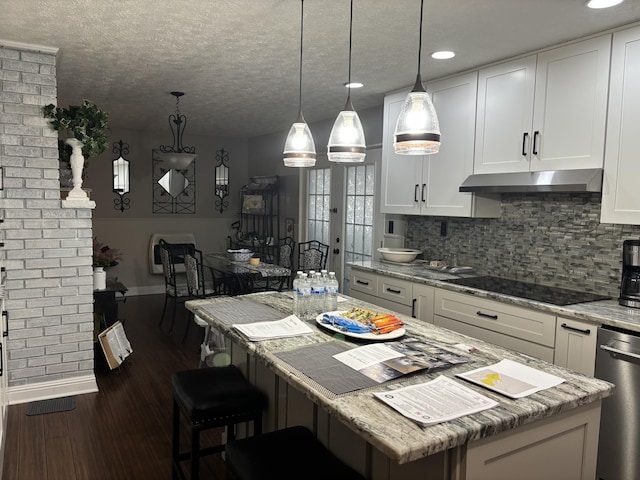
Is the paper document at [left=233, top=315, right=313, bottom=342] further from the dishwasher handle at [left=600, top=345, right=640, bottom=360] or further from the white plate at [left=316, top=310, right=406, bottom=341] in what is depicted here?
the dishwasher handle at [left=600, top=345, right=640, bottom=360]

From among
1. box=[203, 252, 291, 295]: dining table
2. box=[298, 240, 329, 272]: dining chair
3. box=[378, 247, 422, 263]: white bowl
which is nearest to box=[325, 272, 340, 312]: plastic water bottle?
box=[378, 247, 422, 263]: white bowl

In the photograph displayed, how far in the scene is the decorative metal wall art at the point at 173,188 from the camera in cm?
739

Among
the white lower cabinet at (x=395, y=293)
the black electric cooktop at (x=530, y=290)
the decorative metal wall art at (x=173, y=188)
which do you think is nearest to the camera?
the black electric cooktop at (x=530, y=290)

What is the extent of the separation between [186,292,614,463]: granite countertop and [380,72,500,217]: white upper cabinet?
198 cm

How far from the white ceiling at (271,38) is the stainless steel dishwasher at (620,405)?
1.69 meters

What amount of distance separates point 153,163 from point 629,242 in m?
6.46

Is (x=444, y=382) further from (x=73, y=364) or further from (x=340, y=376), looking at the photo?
(x=73, y=364)

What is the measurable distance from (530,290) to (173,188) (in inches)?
231

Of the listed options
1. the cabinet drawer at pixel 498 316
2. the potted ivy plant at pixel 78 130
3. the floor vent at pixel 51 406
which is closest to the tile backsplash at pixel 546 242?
the cabinet drawer at pixel 498 316

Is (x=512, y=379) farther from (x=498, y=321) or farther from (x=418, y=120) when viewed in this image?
(x=498, y=321)

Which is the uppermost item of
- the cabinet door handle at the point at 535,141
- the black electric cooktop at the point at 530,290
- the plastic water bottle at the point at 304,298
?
the cabinet door handle at the point at 535,141

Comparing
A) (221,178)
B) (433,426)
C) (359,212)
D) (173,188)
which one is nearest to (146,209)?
(173,188)

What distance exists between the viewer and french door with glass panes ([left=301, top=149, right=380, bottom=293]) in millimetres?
5082

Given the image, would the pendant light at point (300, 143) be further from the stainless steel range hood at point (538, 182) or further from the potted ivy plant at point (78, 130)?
the potted ivy plant at point (78, 130)
